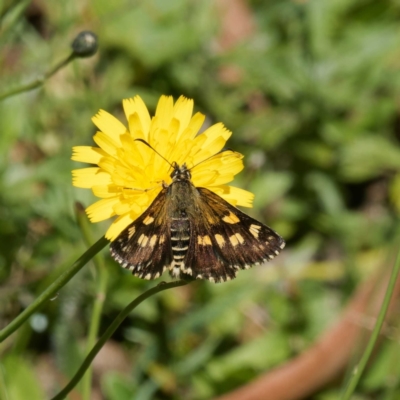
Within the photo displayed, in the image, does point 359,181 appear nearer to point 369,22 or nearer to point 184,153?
point 369,22

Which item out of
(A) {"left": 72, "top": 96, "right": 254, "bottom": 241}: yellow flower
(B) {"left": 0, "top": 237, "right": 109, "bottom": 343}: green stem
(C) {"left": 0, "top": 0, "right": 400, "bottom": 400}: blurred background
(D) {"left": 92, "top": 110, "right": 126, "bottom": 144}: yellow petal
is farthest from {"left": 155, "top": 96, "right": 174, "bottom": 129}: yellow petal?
(C) {"left": 0, "top": 0, "right": 400, "bottom": 400}: blurred background

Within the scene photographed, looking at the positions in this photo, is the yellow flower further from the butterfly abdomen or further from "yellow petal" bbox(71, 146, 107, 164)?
the butterfly abdomen

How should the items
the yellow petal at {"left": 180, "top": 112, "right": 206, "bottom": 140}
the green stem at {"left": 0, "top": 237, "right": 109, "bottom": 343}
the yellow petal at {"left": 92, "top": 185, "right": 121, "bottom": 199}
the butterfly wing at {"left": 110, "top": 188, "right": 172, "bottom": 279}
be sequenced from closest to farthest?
the green stem at {"left": 0, "top": 237, "right": 109, "bottom": 343} < the butterfly wing at {"left": 110, "top": 188, "right": 172, "bottom": 279} < the yellow petal at {"left": 92, "top": 185, "right": 121, "bottom": 199} < the yellow petal at {"left": 180, "top": 112, "right": 206, "bottom": 140}

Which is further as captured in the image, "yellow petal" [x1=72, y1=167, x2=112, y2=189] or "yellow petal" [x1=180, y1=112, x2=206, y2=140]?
"yellow petal" [x1=180, y1=112, x2=206, y2=140]

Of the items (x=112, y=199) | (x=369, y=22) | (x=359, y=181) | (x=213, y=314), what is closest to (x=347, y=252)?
(x=359, y=181)

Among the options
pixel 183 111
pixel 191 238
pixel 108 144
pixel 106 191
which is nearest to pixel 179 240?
pixel 191 238

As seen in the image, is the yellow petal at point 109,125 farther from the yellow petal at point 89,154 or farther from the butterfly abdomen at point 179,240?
the butterfly abdomen at point 179,240

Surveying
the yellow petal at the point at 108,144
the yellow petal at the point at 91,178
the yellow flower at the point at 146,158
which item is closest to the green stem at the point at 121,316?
the yellow flower at the point at 146,158
